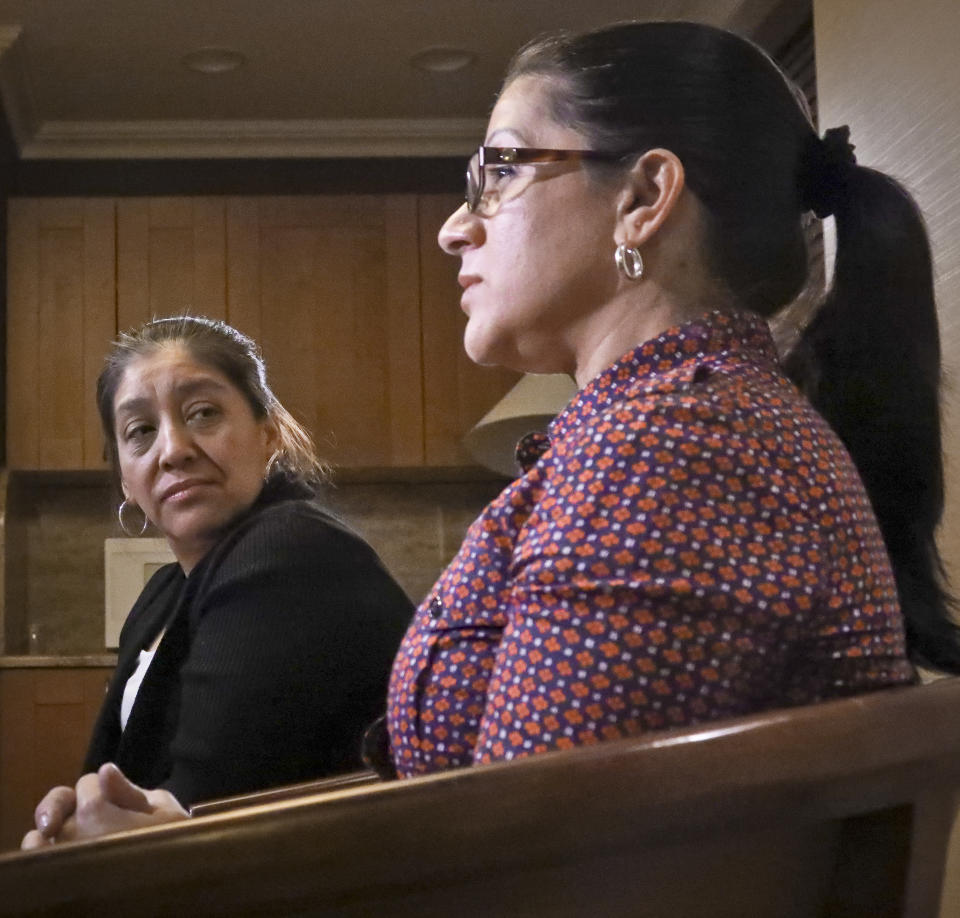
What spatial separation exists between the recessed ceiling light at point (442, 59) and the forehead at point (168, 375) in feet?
8.29

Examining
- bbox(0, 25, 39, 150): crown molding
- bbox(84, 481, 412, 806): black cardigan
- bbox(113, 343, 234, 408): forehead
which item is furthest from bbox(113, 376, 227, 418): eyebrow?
bbox(0, 25, 39, 150): crown molding

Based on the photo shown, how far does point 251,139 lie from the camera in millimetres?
4562

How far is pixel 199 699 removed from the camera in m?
1.31

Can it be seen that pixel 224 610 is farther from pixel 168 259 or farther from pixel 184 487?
pixel 168 259

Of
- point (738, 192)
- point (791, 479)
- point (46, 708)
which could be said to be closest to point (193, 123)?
point (46, 708)

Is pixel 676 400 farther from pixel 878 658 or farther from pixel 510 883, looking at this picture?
pixel 510 883

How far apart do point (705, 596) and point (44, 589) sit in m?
4.12

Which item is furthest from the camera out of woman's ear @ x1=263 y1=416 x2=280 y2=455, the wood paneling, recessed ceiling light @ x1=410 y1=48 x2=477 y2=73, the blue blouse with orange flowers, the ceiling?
the wood paneling

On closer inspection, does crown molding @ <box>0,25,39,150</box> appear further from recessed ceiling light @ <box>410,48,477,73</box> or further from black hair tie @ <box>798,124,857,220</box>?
black hair tie @ <box>798,124,857,220</box>

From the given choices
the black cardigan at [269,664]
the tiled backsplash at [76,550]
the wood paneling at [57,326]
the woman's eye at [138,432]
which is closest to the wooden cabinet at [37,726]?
the tiled backsplash at [76,550]

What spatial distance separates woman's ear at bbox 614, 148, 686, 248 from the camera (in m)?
0.96

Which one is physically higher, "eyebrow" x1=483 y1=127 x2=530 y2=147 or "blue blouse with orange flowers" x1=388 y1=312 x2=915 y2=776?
"eyebrow" x1=483 y1=127 x2=530 y2=147

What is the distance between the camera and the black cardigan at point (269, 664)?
1.29 m

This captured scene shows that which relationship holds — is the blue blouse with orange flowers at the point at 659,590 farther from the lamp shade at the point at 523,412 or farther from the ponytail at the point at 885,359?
the lamp shade at the point at 523,412
